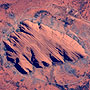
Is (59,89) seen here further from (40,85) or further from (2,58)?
(2,58)

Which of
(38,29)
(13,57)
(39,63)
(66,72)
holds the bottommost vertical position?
(66,72)

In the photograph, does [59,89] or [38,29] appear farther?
[59,89]

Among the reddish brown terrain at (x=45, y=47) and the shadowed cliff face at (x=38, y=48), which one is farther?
the reddish brown terrain at (x=45, y=47)

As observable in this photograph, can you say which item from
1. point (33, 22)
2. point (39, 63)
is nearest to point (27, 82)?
point (39, 63)

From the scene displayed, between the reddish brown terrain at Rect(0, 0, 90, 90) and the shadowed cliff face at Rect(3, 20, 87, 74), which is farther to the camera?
the reddish brown terrain at Rect(0, 0, 90, 90)
